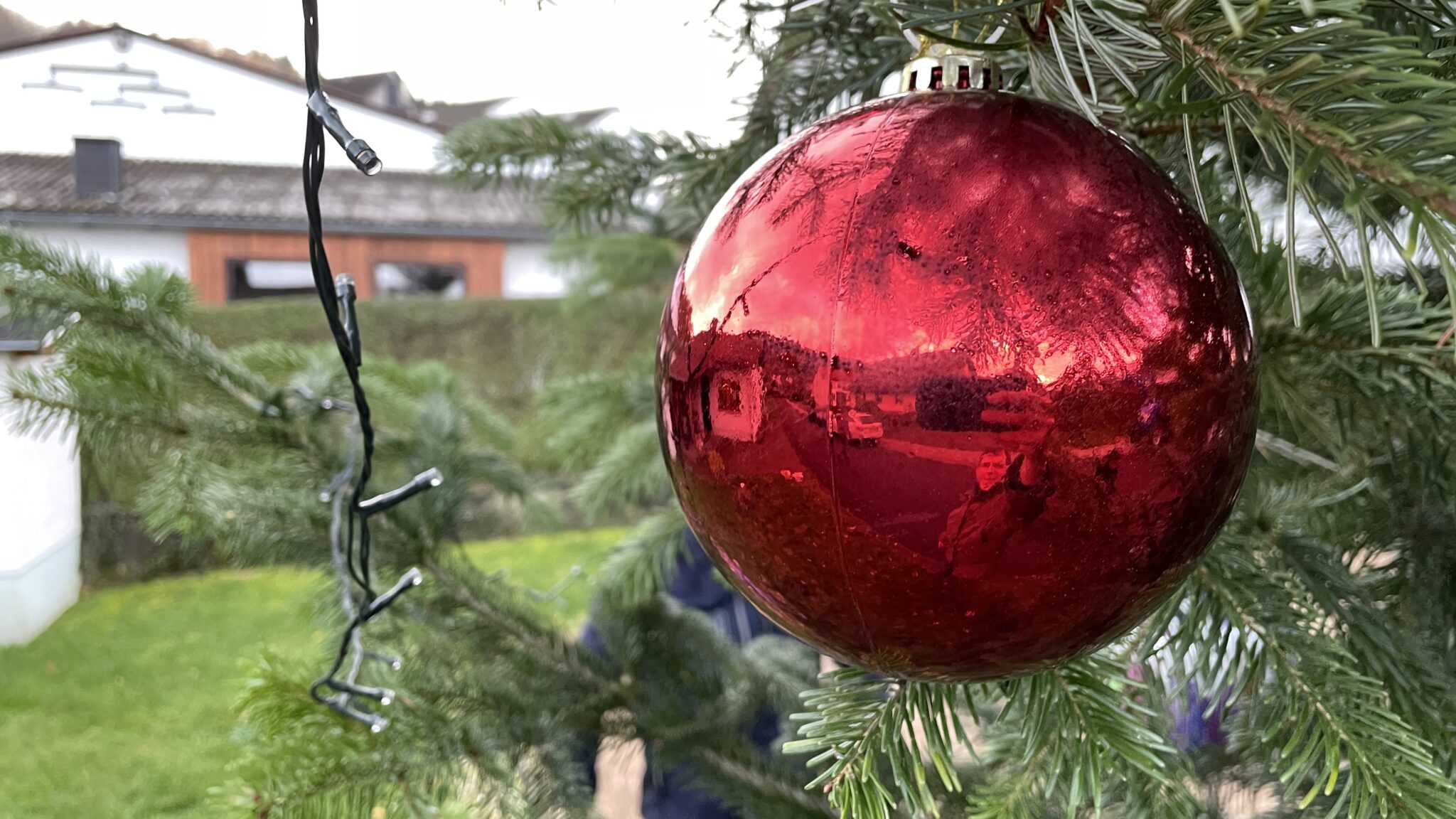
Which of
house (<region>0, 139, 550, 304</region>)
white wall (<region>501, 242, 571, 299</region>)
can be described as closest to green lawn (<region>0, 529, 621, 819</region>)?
house (<region>0, 139, 550, 304</region>)

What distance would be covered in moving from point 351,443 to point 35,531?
174cm

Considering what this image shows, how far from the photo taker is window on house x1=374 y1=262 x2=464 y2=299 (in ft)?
14.4

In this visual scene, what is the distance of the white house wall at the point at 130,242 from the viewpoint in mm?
2025

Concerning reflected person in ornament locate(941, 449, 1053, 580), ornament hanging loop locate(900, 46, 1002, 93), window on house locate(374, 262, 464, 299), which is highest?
ornament hanging loop locate(900, 46, 1002, 93)

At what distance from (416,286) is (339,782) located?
170 inches

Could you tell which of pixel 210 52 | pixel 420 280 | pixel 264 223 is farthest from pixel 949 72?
pixel 420 280

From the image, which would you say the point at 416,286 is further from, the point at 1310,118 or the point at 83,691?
the point at 1310,118

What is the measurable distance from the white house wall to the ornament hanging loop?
208cm

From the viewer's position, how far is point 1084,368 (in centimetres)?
24

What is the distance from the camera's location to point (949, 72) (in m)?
0.30

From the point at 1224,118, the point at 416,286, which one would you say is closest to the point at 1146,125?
the point at 1224,118

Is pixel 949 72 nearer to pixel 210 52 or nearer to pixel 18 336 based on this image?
pixel 18 336

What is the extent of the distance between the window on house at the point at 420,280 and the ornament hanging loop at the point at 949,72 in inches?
167

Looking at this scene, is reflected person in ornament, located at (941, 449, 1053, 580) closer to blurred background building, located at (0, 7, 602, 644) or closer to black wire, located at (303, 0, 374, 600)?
black wire, located at (303, 0, 374, 600)
